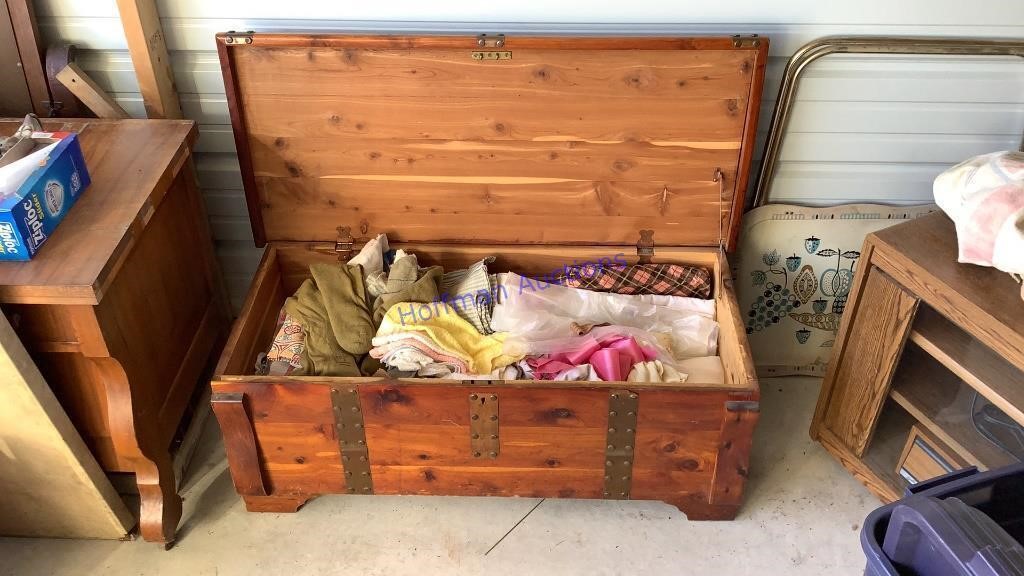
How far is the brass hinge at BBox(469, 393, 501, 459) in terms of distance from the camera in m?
1.64

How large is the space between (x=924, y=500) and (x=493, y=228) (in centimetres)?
112

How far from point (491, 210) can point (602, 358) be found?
1.48 feet

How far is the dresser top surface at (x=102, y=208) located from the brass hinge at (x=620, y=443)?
0.96 m

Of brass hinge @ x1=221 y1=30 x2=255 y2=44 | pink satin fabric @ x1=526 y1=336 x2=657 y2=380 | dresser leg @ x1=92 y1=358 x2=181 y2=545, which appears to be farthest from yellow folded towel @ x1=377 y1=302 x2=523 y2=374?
brass hinge @ x1=221 y1=30 x2=255 y2=44

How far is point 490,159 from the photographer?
1.89 meters

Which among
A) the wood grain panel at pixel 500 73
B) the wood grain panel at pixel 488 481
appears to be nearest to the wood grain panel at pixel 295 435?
the wood grain panel at pixel 488 481

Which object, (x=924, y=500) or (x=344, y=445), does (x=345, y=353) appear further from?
(x=924, y=500)

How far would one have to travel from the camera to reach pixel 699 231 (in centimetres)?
198

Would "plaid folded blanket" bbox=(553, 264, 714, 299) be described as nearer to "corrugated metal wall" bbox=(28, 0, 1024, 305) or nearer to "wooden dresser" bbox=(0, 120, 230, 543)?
"corrugated metal wall" bbox=(28, 0, 1024, 305)

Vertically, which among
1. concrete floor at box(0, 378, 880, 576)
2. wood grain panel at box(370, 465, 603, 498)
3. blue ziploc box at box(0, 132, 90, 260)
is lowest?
concrete floor at box(0, 378, 880, 576)

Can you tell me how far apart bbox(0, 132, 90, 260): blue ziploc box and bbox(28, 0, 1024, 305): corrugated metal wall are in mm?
370

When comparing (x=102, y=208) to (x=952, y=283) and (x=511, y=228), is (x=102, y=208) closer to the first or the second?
(x=511, y=228)

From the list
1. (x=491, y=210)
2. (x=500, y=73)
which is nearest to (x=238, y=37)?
(x=500, y=73)

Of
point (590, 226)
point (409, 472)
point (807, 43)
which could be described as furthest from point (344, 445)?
point (807, 43)
